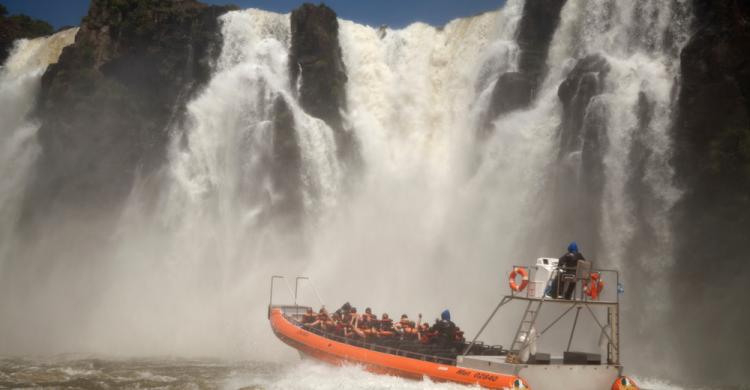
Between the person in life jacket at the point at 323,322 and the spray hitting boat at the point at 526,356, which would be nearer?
the spray hitting boat at the point at 526,356

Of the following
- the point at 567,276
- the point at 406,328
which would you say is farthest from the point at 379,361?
the point at 567,276

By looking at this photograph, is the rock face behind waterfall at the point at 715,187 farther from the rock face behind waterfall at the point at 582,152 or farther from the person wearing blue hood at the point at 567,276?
the person wearing blue hood at the point at 567,276

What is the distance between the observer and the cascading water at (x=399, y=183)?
→ 25.2m

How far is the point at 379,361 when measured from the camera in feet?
54.7

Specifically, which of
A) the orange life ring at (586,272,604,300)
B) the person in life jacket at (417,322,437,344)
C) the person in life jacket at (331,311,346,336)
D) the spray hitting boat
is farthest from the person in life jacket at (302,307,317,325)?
the orange life ring at (586,272,604,300)

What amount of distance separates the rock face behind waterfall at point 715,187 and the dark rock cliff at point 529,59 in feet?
24.6

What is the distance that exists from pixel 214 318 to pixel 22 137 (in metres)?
15.4

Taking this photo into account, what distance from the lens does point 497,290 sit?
88.4 feet

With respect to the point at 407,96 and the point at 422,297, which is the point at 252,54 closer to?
the point at 407,96

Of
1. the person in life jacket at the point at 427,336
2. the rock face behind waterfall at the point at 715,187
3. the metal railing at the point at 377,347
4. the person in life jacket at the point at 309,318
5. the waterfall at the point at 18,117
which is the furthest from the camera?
the waterfall at the point at 18,117

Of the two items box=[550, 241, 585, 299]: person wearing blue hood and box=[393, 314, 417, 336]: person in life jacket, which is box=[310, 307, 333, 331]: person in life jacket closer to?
box=[393, 314, 417, 336]: person in life jacket

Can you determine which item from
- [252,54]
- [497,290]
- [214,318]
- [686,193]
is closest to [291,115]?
[252,54]

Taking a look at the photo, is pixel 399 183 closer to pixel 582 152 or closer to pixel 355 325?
pixel 582 152

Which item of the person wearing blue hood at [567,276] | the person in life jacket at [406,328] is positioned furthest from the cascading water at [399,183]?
the person wearing blue hood at [567,276]
